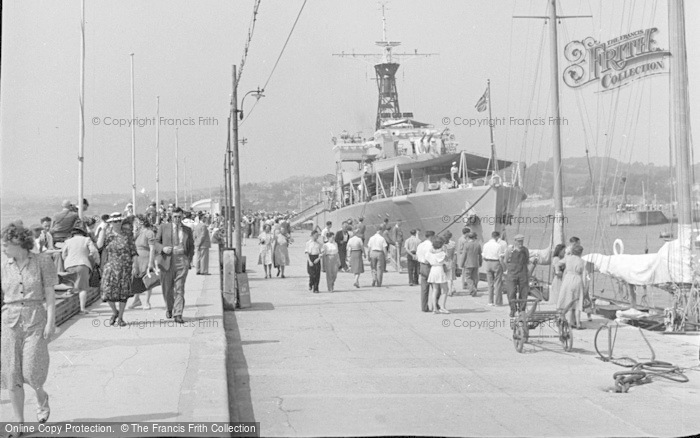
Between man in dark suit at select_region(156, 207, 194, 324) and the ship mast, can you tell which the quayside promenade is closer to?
man in dark suit at select_region(156, 207, 194, 324)

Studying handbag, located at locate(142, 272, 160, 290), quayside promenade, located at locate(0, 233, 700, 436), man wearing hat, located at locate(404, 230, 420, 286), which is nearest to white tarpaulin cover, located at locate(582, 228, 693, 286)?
quayside promenade, located at locate(0, 233, 700, 436)

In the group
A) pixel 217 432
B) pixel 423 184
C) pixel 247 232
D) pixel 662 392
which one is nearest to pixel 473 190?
pixel 423 184

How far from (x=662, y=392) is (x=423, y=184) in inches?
1344

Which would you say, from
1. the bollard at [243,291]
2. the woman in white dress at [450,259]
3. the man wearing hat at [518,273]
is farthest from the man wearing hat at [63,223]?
the woman in white dress at [450,259]

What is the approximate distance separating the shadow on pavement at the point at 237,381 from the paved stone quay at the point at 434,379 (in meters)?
0.02

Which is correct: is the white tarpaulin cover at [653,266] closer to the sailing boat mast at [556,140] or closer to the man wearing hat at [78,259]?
the sailing boat mast at [556,140]

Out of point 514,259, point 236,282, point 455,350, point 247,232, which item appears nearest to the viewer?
point 455,350

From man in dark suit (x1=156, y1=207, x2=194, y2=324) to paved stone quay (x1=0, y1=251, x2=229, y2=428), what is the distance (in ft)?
1.14

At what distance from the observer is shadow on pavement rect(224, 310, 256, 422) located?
8070 millimetres

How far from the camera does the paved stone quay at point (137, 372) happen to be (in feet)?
23.2

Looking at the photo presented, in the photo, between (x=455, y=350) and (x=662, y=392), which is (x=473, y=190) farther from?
(x=662, y=392)

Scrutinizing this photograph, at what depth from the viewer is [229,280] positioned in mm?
16078

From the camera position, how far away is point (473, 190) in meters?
39.3

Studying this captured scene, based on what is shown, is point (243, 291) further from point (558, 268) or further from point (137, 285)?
point (558, 268)
